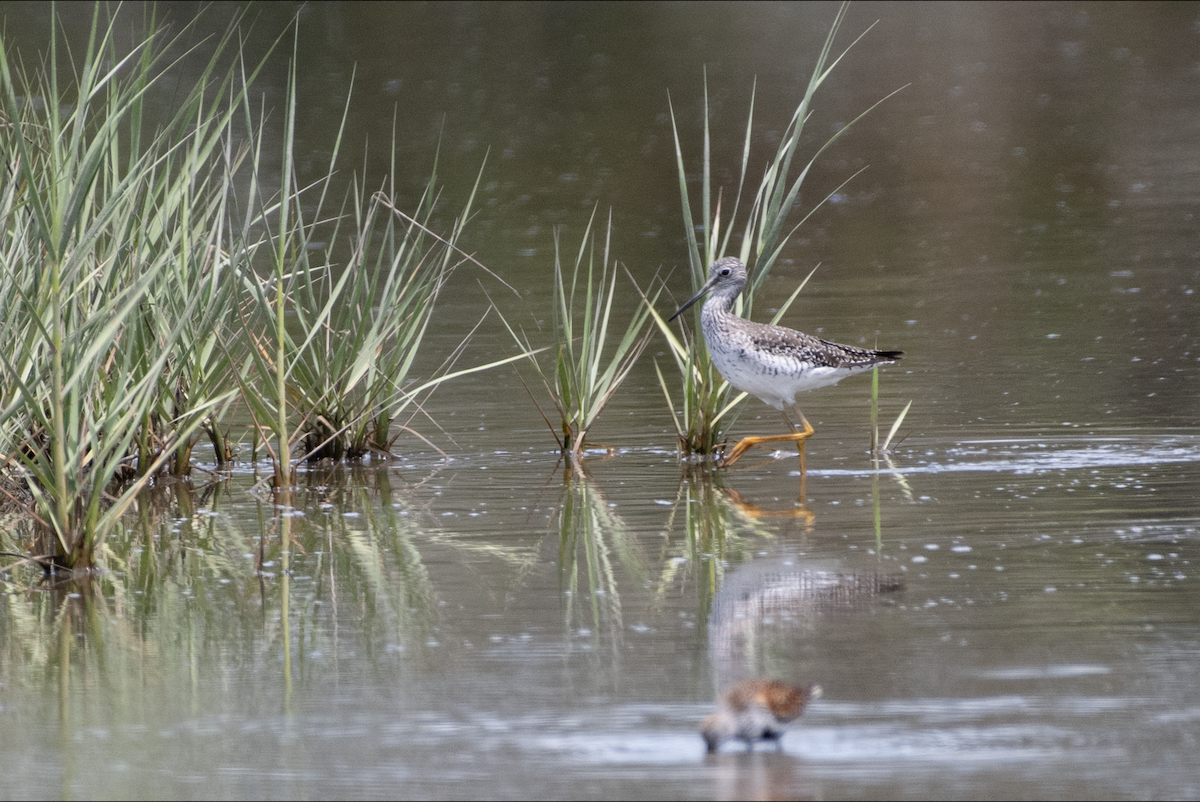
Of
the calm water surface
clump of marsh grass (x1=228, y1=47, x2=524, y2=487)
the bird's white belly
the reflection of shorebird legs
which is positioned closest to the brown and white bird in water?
the calm water surface

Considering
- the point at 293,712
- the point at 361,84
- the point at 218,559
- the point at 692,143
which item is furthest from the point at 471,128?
the point at 293,712

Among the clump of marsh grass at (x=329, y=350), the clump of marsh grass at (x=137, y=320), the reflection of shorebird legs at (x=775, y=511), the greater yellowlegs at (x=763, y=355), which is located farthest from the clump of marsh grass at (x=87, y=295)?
the greater yellowlegs at (x=763, y=355)

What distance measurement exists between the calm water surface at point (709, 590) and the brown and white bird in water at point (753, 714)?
0.07m

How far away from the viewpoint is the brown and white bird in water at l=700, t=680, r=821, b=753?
4379 millimetres

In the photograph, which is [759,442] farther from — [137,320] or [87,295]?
[87,295]

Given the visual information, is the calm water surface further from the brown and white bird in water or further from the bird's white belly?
the bird's white belly

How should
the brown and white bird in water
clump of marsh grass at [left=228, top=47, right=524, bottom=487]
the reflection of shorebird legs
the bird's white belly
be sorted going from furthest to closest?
the bird's white belly → clump of marsh grass at [left=228, top=47, right=524, bottom=487] → the reflection of shorebird legs → the brown and white bird in water

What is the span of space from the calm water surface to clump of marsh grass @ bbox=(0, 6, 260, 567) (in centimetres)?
44

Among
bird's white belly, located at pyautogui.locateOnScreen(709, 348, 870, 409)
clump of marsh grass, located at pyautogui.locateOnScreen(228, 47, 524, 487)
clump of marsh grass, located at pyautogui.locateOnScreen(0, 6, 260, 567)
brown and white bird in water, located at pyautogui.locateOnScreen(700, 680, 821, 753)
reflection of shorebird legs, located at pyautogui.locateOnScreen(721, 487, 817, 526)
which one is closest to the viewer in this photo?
brown and white bird in water, located at pyautogui.locateOnScreen(700, 680, 821, 753)

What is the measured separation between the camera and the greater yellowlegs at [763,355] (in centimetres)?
816

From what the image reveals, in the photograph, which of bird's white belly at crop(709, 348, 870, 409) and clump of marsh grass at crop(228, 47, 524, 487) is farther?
bird's white belly at crop(709, 348, 870, 409)

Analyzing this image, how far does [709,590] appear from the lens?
19.7ft

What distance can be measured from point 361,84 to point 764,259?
78.1 feet

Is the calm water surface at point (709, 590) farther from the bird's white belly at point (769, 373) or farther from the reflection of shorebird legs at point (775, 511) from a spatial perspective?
the bird's white belly at point (769, 373)
